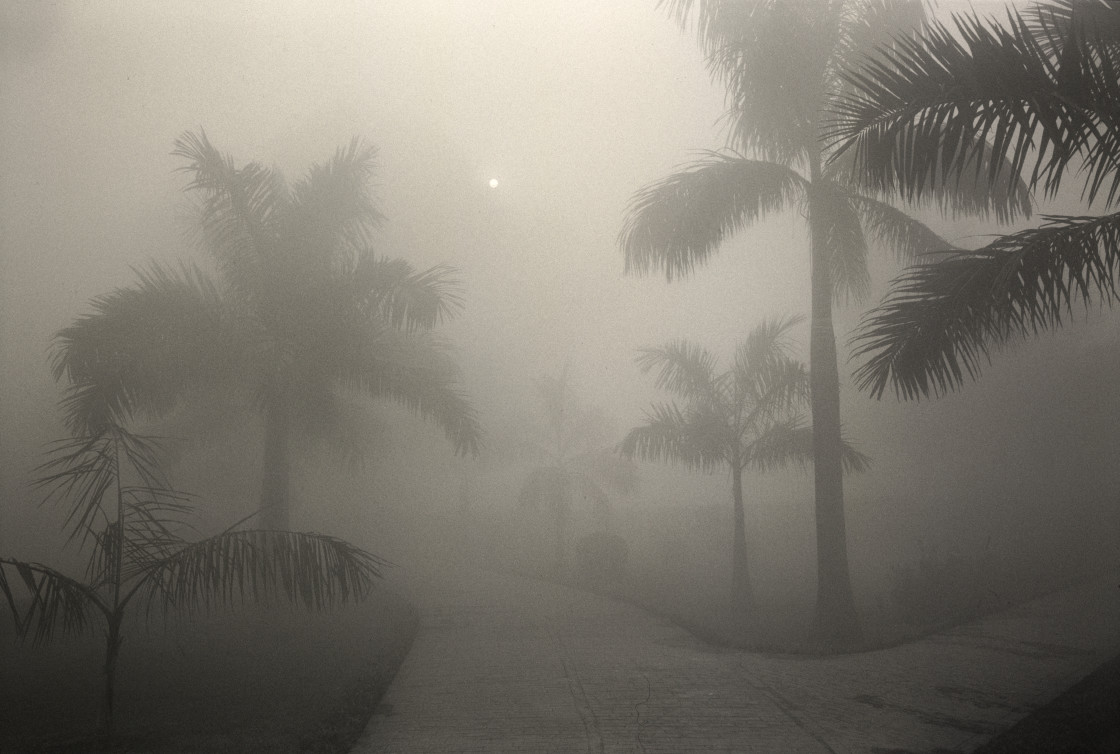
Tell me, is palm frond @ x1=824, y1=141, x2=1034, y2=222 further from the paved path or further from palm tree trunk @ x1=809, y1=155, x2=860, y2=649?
the paved path

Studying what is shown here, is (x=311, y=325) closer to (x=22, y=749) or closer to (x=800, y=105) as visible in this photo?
(x=22, y=749)

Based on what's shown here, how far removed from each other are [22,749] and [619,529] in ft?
93.2

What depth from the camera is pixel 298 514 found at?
21422mm

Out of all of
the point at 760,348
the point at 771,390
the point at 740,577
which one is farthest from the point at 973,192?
the point at 740,577

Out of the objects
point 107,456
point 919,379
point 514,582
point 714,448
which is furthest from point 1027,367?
point 107,456

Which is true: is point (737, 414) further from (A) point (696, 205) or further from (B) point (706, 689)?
(B) point (706, 689)

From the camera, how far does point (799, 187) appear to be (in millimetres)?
10922

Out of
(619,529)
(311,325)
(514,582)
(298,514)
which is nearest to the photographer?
(311,325)

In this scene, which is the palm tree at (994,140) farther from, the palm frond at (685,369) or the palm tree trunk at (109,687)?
the palm frond at (685,369)

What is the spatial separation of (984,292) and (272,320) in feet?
32.7

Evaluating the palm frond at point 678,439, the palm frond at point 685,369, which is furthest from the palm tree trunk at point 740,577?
the palm frond at point 685,369

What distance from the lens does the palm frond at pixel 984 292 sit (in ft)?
17.6

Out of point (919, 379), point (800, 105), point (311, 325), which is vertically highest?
point (800, 105)

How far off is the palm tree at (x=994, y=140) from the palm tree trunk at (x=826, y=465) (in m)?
3.53
